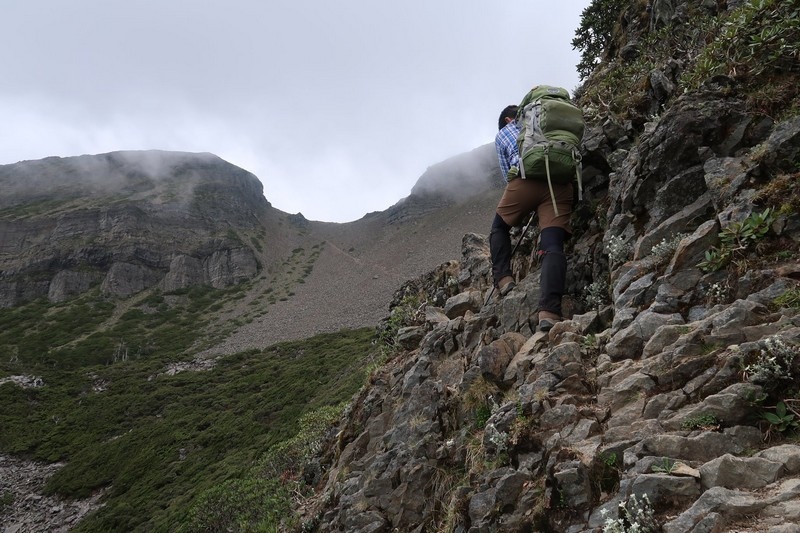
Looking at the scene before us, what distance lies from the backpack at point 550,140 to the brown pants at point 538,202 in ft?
0.60

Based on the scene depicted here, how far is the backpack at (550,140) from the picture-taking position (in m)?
7.55

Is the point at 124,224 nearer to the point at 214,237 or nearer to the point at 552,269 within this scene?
the point at 214,237

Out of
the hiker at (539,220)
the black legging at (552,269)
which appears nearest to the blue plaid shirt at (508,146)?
the hiker at (539,220)

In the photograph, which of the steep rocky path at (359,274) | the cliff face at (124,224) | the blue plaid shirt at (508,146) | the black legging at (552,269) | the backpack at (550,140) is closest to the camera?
the black legging at (552,269)

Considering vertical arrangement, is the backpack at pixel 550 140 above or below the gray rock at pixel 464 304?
above

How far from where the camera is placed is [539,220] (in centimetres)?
814

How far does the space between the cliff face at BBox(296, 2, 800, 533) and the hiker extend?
19.1 inches

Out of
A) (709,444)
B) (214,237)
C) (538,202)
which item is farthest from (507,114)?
(214,237)

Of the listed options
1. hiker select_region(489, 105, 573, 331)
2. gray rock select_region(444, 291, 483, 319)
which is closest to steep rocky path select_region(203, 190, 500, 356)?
gray rock select_region(444, 291, 483, 319)

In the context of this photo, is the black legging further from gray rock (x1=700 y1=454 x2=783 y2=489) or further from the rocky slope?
the rocky slope

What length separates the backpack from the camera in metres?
7.55

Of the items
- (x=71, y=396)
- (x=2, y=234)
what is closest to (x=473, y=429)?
(x=71, y=396)

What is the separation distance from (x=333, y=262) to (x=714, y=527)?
341 feet

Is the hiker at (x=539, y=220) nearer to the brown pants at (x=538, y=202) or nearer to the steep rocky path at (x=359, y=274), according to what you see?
the brown pants at (x=538, y=202)
